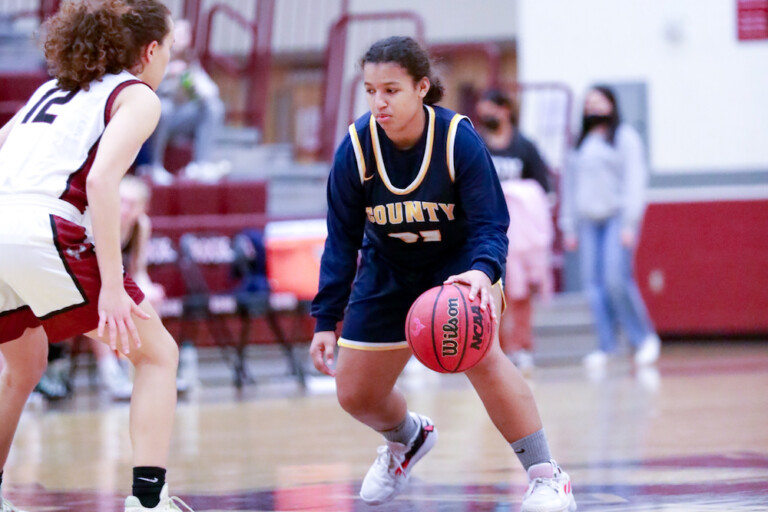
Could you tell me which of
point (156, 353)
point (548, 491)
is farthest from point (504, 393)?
point (156, 353)

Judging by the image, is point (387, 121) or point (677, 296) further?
point (677, 296)

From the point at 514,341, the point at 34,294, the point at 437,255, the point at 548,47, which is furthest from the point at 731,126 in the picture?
the point at 34,294

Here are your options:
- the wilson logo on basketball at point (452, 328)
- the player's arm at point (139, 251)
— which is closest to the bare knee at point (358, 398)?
the wilson logo on basketball at point (452, 328)

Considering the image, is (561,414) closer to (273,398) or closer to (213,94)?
(273,398)

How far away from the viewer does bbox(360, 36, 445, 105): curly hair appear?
322cm

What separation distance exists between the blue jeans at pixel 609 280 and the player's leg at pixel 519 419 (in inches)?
216

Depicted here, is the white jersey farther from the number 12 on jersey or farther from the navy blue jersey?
the navy blue jersey

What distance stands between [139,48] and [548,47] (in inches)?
376

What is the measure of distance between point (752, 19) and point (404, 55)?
9.30 meters

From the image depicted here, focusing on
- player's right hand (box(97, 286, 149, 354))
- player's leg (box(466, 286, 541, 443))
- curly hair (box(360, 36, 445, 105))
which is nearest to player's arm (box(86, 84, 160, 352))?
player's right hand (box(97, 286, 149, 354))

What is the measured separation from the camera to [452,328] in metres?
3.07

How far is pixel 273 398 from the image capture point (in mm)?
7230

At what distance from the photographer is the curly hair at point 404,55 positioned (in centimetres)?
322

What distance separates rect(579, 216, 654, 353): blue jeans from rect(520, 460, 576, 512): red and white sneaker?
5.52 m
